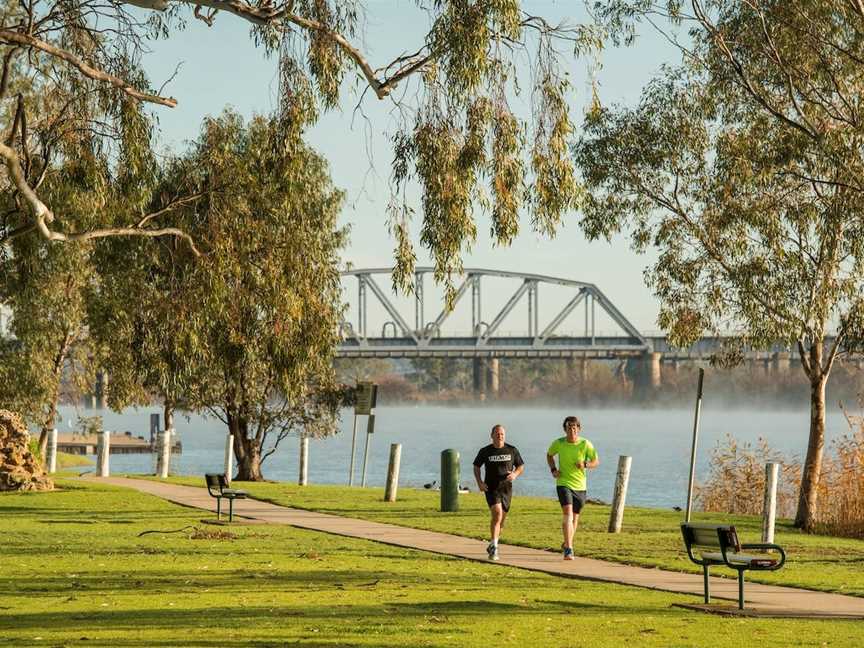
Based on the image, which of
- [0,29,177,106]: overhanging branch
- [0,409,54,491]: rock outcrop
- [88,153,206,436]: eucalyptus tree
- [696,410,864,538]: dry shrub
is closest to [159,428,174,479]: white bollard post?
[0,409,54,491]: rock outcrop

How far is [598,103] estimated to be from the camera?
17.1m

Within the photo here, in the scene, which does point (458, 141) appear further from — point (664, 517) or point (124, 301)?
point (664, 517)

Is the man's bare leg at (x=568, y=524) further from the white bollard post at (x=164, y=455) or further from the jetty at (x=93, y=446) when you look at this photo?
the jetty at (x=93, y=446)

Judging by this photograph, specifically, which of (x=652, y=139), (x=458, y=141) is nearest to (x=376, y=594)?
(x=458, y=141)

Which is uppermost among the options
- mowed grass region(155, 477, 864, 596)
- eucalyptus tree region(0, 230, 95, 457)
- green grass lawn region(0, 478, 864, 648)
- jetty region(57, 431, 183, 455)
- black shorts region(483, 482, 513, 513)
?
eucalyptus tree region(0, 230, 95, 457)

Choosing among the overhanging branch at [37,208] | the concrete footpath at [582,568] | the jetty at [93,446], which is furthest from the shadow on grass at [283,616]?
the jetty at [93,446]

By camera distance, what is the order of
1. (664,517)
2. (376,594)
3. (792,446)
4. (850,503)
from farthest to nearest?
(792,446), (664,517), (850,503), (376,594)

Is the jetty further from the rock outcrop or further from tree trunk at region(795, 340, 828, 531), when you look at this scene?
tree trunk at region(795, 340, 828, 531)

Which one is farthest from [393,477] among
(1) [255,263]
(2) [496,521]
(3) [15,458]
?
(2) [496,521]

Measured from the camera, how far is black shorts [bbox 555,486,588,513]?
16156mm

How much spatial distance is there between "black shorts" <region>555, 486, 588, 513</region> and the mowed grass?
33.9 inches

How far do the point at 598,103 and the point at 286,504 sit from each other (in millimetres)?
11117

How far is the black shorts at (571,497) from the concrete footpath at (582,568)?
0.67m

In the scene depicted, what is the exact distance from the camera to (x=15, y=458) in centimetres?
2728
